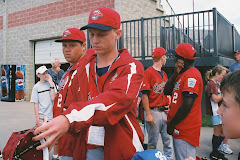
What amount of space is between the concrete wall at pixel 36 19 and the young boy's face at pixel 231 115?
9.62m

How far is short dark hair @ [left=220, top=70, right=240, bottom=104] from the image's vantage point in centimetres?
113

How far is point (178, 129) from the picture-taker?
107 inches

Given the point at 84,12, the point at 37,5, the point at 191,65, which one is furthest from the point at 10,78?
the point at 191,65

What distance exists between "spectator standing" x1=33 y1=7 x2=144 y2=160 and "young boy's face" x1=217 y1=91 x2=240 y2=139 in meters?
0.54

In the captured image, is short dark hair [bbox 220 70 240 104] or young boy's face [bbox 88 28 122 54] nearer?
short dark hair [bbox 220 70 240 104]

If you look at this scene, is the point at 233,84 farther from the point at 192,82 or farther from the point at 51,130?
the point at 192,82

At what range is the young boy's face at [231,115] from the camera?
3.74 feet

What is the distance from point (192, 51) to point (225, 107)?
1.90 meters

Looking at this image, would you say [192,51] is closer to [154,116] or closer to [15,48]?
[154,116]

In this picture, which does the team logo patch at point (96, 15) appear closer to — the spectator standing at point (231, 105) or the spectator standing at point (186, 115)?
the spectator standing at point (231, 105)

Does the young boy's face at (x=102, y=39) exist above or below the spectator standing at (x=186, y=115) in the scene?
above

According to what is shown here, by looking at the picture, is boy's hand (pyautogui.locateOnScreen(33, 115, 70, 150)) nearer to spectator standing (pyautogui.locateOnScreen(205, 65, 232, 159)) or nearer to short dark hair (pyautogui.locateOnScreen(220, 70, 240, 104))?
short dark hair (pyautogui.locateOnScreen(220, 70, 240, 104))

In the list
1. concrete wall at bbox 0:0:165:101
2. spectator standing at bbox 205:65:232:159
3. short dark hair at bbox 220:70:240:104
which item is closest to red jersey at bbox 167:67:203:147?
short dark hair at bbox 220:70:240:104

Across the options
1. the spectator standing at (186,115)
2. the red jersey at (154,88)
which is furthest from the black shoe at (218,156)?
the spectator standing at (186,115)
